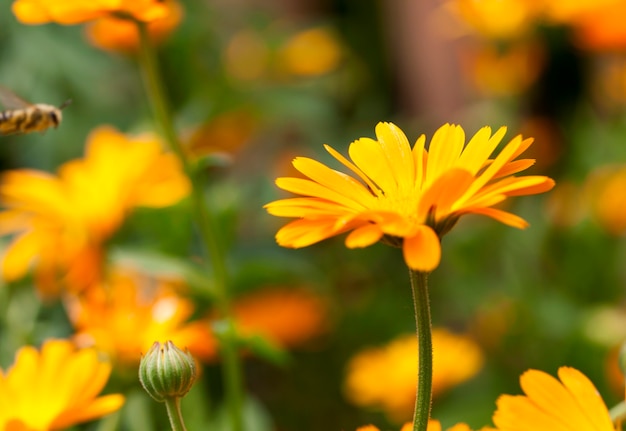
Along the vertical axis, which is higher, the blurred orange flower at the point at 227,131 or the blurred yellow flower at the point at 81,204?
the blurred yellow flower at the point at 81,204

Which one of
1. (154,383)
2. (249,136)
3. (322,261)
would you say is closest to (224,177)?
(249,136)

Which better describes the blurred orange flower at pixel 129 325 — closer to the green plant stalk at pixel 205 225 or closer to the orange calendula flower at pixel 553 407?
the green plant stalk at pixel 205 225

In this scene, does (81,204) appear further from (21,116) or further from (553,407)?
(553,407)

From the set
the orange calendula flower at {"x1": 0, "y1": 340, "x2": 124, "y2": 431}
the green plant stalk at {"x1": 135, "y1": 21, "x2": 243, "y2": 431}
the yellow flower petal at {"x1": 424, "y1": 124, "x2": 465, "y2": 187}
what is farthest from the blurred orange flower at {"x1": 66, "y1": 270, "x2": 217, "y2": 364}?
the yellow flower petal at {"x1": 424, "y1": 124, "x2": 465, "y2": 187}

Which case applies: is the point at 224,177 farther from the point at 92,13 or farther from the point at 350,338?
the point at 92,13

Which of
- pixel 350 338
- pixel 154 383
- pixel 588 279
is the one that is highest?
pixel 154 383

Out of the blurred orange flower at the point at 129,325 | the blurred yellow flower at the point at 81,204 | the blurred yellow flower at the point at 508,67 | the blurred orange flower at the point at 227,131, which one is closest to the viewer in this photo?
the blurred orange flower at the point at 129,325

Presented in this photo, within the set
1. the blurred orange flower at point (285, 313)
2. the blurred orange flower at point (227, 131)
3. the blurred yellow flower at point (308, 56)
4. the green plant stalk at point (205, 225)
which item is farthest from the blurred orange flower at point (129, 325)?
the blurred yellow flower at point (308, 56)

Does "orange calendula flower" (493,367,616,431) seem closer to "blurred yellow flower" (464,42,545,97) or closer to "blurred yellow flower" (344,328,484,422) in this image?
"blurred yellow flower" (344,328,484,422)
